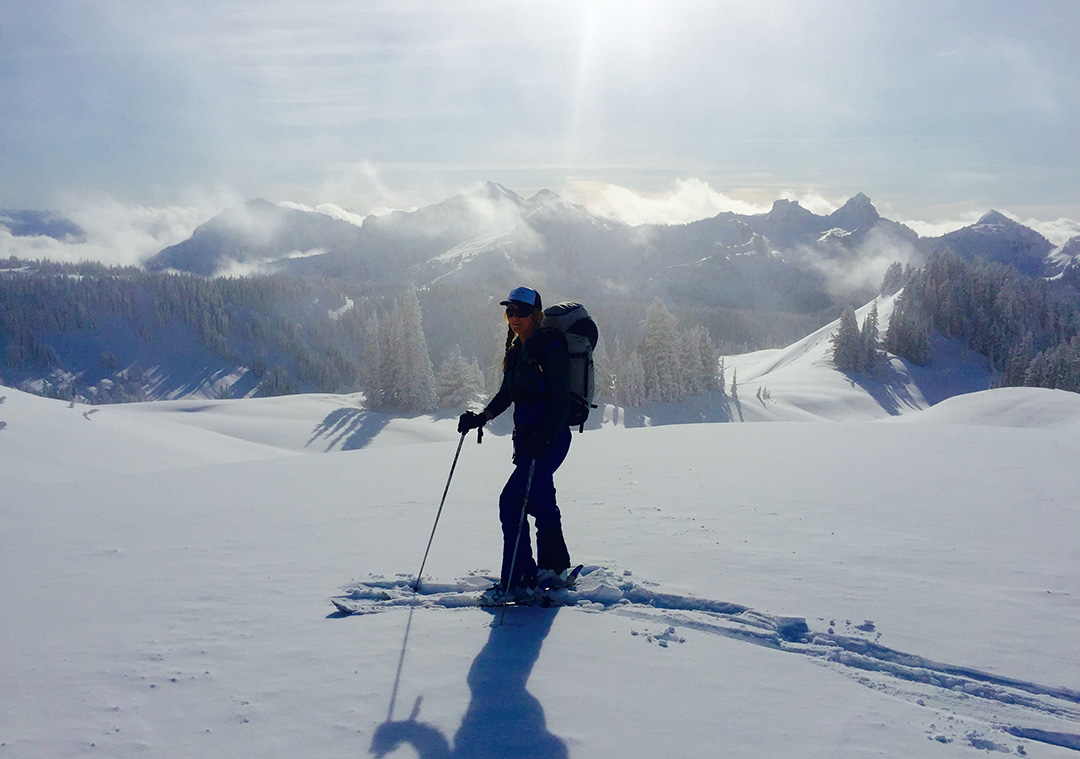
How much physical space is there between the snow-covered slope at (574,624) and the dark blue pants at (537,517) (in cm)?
42

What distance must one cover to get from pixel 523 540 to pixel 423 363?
A: 47.9m

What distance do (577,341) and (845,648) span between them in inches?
130

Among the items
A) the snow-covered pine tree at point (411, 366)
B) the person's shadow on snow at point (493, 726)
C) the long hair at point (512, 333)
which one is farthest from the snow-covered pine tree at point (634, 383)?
the person's shadow on snow at point (493, 726)

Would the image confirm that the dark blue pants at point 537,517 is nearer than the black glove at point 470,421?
Yes

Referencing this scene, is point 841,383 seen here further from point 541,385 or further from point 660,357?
point 541,385

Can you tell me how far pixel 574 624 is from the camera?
525 cm

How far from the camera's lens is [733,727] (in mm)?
3721

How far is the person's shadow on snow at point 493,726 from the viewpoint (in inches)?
140

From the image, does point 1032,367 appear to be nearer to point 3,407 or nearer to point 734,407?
point 734,407

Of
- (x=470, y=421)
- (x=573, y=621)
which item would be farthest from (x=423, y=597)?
(x=470, y=421)

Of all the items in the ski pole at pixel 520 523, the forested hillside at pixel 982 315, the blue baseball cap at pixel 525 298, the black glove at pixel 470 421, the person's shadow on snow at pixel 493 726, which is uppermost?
the forested hillside at pixel 982 315

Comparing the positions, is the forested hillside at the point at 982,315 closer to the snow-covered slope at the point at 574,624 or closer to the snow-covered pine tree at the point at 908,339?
the snow-covered pine tree at the point at 908,339

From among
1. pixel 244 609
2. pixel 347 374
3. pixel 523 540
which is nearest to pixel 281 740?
pixel 244 609

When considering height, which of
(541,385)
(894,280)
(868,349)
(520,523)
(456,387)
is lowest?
(520,523)
